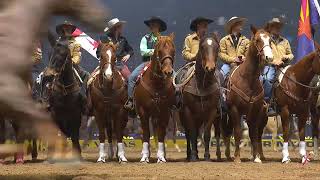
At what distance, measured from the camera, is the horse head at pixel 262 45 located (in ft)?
36.9

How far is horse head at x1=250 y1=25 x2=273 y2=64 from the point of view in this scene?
1125 cm

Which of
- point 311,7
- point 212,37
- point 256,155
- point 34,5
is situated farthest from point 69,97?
point 311,7

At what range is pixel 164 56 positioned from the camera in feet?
37.3

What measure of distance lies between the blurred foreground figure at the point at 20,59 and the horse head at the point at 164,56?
565 centimetres

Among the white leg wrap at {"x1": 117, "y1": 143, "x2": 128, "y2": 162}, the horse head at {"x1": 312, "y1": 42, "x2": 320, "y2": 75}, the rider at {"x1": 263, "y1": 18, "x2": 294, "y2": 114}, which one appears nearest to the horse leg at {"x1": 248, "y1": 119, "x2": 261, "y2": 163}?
the rider at {"x1": 263, "y1": 18, "x2": 294, "y2": 114}

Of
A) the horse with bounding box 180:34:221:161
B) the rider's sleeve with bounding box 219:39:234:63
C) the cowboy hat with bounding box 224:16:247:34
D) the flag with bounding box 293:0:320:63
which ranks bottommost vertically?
the horse with bounding box 180:34:221:161

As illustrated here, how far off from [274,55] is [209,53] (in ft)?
6.57

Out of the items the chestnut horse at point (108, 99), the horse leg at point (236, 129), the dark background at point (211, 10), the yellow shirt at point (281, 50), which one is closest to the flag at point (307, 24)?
the yellow shirt at point (281, 50)

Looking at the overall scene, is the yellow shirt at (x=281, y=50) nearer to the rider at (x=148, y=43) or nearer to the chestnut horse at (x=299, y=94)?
the chestnut horse at (x=299, y=94)

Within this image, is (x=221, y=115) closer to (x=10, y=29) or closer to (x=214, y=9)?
(x=10, y=29)

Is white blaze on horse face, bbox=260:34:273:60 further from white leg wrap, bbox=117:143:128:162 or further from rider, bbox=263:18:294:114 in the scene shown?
white leg wrap, bbox=117:143:128:162

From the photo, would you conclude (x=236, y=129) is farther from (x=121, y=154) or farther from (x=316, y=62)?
(x=121, y=154)

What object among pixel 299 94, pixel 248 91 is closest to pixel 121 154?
pixel 248 91

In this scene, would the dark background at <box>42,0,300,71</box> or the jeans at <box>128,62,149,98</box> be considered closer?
the jeans at <box>128,62,149,98</box>
